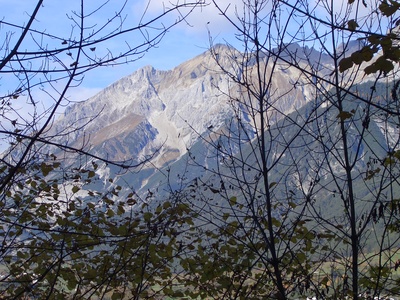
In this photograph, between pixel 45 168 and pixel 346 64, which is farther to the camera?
pixel 45 168

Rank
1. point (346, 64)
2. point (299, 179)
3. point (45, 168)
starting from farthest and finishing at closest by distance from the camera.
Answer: point (45, 168) → point (299, 179) → point (346, 64)

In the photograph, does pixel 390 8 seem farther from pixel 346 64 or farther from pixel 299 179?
pixel 299 179

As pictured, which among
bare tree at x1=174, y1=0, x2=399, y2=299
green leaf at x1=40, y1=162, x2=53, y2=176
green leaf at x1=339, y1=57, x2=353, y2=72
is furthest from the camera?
green leaf at x1=40, y1=162, x2=53, y2=176

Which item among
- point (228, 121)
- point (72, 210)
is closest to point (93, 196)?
point (72, 210)

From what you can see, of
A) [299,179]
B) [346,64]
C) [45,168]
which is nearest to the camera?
[346,64]

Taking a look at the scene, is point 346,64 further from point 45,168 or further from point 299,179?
point 45,168

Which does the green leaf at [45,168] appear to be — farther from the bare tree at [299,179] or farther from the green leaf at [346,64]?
the green leaf at [346,64]

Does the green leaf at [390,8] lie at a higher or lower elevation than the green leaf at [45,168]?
lower

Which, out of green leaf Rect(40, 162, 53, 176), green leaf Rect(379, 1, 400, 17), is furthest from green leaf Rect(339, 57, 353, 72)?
green leaf Rect(40, 162, 53, 176)

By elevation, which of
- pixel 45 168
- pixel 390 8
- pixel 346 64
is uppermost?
pixel 45 168

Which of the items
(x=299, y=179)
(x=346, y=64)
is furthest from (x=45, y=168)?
(x=346, y=64)

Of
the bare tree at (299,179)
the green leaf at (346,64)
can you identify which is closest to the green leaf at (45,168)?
the bare tree at (299,179)

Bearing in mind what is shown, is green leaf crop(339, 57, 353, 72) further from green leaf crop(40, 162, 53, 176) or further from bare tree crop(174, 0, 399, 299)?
green leaf crop(40, 162, 53, 176)

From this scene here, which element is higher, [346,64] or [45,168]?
[45,168]
